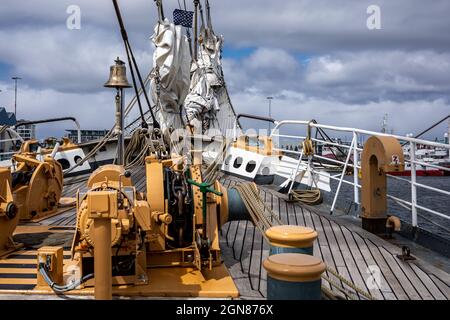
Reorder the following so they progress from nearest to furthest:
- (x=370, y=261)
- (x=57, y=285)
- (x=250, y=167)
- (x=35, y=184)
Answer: (x=57, y=285) < (x=370, y=261) < (x=35, y=184) < (x=250, y=167)

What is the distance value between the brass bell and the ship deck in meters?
1.70

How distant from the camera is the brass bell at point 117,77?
5594 mm

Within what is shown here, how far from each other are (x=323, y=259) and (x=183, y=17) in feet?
38.4

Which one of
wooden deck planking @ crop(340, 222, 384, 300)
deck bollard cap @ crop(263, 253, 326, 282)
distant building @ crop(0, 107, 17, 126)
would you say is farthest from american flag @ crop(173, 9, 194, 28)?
distant building @ crop(0, 107, 17, 126)

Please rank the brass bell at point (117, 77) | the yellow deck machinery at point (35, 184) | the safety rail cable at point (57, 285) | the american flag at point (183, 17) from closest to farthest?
the safety rail cable at point (57, 285)
the brass bell at point (117, 77)
the yellow deck machinery at point (35, 184)
the american flag at point (183, 17)

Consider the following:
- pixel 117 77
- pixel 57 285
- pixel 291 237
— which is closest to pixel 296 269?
pixel 291 237

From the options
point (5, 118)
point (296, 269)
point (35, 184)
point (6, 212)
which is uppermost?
point (5, 118)

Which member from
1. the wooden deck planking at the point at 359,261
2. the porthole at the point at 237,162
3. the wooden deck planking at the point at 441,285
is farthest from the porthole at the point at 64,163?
the wooden deck planking at the point at 441,285

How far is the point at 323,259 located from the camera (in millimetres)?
4340

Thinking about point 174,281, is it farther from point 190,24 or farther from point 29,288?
point 190,24

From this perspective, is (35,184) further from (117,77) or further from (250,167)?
(250,167)

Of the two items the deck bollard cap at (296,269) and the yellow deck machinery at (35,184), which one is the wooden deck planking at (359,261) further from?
the yellow deck machinery at (35,184)

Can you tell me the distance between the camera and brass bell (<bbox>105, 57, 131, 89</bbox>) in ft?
18.4

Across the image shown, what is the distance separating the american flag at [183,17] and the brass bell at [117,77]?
9.24 metres
